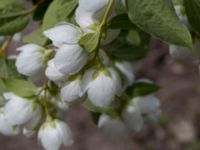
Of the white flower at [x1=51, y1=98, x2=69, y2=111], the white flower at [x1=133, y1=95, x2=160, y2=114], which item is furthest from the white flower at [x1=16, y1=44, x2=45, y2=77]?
the white flower at [x1=133, y1=95, x2=160, y2=114]

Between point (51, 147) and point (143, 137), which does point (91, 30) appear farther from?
point (143, 137)

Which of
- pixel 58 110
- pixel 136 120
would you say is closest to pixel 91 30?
pixel 58 110

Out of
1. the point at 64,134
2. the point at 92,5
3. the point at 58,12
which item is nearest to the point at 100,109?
the point at 64,134

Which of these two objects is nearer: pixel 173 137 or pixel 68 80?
pixel 68 80

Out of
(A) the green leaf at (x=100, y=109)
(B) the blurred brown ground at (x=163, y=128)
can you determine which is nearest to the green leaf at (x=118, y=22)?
(A) the green leaf at (x=100, y=109)

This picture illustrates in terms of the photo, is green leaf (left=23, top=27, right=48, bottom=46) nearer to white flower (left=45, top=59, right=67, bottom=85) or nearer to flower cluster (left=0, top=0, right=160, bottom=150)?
flower cluster (left=0, top=0, right=160, bottom=150)

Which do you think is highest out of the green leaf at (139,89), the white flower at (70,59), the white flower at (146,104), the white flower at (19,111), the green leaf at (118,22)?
the white flower at (70,59)

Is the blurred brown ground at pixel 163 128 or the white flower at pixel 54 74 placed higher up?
the white flower at pixel 54 74

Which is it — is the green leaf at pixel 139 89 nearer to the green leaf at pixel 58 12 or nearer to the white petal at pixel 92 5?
the green leaf at pixel 58 12
